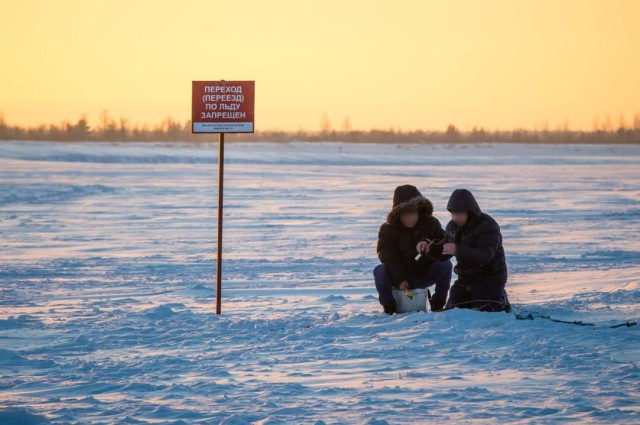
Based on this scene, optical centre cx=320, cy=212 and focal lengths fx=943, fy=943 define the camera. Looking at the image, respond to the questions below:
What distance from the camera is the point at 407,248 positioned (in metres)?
8.14

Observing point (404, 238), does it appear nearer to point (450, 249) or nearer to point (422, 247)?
point (422, 247)

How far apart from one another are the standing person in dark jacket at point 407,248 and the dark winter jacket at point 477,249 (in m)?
0.24

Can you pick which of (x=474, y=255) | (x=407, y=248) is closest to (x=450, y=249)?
(x=474, y=255)

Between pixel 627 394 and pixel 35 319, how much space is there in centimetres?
528

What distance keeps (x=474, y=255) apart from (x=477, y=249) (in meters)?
0.06

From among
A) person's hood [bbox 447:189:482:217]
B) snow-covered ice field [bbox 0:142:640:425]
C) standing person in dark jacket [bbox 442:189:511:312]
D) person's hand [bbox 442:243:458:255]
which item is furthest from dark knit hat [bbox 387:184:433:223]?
snow-covered ice field [bbox 0:142:640:425]

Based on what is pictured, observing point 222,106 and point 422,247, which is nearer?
point 422,247

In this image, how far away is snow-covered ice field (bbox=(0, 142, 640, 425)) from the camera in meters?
5.39

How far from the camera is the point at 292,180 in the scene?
33.0m

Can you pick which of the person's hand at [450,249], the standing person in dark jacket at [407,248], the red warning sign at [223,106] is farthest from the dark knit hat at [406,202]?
the red warning sign at [223,106]

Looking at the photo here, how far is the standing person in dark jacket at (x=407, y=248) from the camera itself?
8.05 m

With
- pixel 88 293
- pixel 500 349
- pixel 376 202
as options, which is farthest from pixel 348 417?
pixel 376 202

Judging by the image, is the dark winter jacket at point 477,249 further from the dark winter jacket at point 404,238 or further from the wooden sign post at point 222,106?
the wooden sign post at point 222,106

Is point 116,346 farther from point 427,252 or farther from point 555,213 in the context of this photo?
point 555,213
